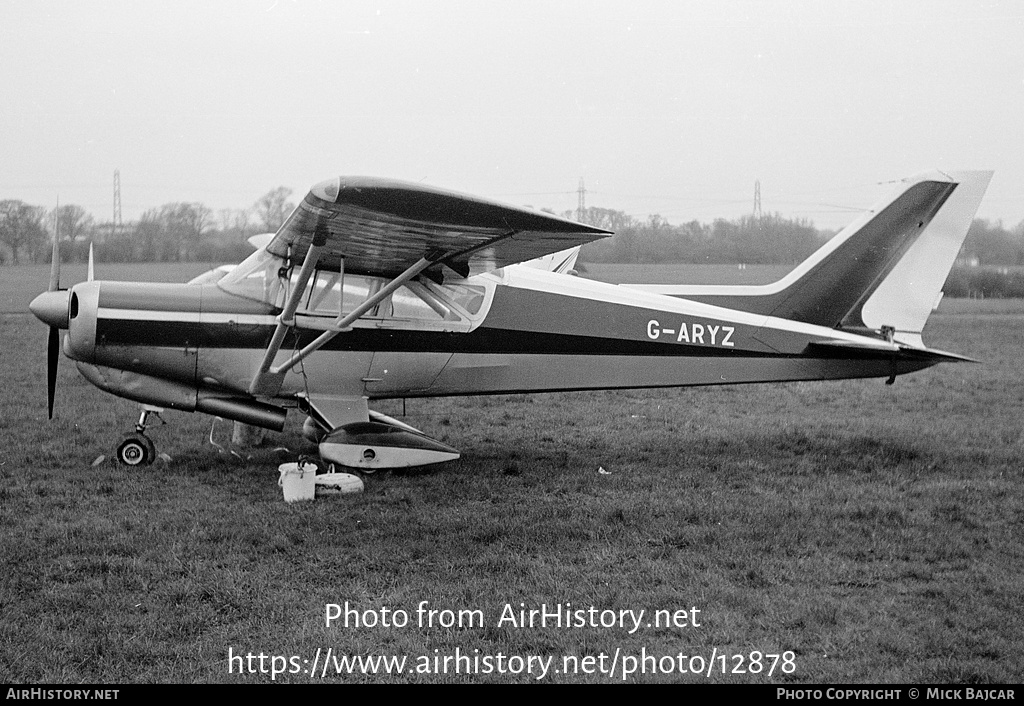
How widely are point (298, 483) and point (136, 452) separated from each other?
1.94 meters

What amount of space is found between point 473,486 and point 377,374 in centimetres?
134

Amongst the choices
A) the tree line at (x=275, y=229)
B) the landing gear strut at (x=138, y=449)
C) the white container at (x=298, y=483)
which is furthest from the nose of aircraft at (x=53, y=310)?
the tree line at (x=275, y=229)

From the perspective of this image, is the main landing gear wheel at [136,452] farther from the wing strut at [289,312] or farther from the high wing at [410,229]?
the high wing at [410,229]

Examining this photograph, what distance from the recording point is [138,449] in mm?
6852

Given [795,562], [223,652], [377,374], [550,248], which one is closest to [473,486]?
[377,374]

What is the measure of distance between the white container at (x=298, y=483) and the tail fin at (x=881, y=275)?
13.9 ft

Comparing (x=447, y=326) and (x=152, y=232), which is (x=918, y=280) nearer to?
Answer: (x=447, y=326)

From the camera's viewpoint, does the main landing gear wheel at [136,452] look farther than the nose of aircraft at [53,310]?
Yes

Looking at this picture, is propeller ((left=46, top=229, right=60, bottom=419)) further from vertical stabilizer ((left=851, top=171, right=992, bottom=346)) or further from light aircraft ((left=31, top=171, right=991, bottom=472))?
vertical stabilizer ((left=851, top=171, right=992, bottom=346))

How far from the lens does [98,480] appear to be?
630 cm

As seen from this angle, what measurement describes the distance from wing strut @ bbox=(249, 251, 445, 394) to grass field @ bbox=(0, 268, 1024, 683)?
815mm

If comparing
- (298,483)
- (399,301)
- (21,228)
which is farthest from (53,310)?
(21,228)

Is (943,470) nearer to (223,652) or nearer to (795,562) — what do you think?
(795,562)

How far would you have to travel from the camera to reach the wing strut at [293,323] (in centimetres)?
575
